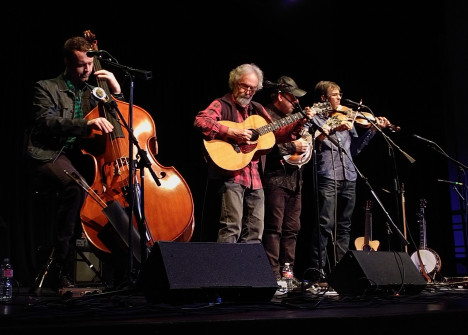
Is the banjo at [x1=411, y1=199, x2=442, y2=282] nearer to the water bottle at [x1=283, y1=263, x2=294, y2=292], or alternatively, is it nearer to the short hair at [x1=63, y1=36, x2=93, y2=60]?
the water bottle at [x1=283, y1=263, x2=294, y2=292]

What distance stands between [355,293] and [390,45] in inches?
196

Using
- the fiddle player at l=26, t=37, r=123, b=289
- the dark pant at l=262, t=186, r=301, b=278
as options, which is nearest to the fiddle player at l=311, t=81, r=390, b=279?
the dark pant at l=262, t=186, r=301, b=278

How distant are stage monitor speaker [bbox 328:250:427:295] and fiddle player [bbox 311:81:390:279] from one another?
1656mm

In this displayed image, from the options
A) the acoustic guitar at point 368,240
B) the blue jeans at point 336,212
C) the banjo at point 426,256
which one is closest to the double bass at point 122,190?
the blue jeans at point 336,212

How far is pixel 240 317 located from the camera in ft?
6.47

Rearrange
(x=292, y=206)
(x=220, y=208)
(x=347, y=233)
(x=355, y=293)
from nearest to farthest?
(x=355, y=293), (x=220, y=208), (x=292, y=206), (x=347, y=233)

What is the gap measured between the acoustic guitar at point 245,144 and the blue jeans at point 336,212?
0.87 metres

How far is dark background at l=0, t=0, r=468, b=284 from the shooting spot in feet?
17.0

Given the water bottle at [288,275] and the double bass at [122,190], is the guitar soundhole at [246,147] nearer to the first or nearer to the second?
the double bass at [122,190]

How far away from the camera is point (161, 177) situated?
3.41 m

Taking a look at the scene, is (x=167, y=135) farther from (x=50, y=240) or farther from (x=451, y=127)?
(x=451, y=127)

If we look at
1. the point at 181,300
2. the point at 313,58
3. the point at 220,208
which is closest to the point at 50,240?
the point at 220,208

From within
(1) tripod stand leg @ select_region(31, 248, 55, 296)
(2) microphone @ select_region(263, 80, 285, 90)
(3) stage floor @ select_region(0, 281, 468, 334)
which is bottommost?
(3) stage floor @ select_region(0, 281, 468, 334)

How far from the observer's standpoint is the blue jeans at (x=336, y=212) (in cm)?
491
